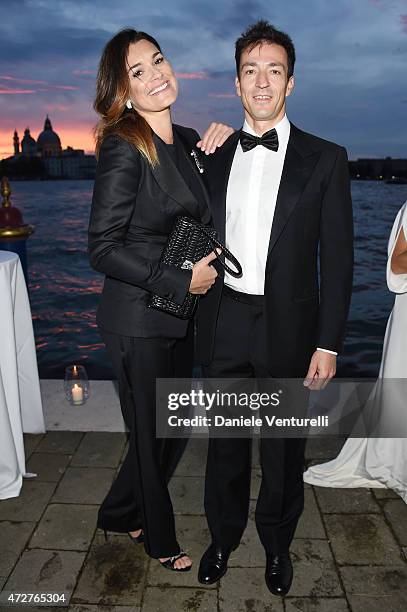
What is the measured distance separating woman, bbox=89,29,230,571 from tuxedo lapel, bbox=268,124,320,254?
305mm

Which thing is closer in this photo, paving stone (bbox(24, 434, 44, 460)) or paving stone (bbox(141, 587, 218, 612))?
paving stone (bbox(141, 587, 218, 612))

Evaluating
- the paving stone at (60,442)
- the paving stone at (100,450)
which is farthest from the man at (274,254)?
the paving stone at (60,442)

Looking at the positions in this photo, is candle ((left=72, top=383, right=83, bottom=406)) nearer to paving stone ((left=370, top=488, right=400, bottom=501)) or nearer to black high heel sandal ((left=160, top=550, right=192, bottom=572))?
black high heel sandal ((left=160, top=550, right=192, bottom=572))

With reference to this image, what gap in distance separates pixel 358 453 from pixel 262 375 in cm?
117

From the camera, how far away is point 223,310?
2.37 metres

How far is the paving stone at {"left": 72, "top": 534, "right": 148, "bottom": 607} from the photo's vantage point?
2.40 m

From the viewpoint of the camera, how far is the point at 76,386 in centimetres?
415

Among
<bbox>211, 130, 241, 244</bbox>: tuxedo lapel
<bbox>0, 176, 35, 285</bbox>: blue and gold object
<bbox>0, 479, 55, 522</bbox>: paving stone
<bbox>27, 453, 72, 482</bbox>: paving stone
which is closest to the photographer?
<bbox>211, 130, 241, 244</bbox>: tuxedo lapel

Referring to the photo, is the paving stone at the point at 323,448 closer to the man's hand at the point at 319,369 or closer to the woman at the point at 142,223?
the man's hand at the point at 319,369

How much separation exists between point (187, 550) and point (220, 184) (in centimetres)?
175

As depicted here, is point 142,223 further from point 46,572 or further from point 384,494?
point 384,494

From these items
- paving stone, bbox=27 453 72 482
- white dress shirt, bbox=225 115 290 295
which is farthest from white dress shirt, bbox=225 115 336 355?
paving stone, bbox=27 453 72 482

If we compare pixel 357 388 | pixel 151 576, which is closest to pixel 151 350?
pixel 151 576

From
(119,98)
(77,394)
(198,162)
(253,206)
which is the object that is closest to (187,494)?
(77,394)
